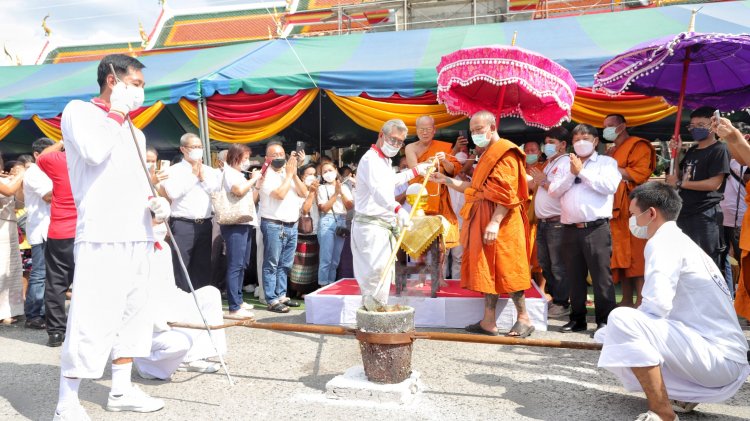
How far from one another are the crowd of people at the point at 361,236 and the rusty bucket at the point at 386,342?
0.23 metres

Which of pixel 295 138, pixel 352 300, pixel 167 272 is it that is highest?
pixel 295 138

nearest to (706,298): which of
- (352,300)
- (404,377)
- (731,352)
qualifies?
(731,352)

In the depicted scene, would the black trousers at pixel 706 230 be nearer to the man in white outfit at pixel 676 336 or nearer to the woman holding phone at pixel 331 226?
the man in white outfit at pixel 676 336

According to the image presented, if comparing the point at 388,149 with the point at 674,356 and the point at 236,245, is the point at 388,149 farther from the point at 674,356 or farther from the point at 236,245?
the point at 674,356

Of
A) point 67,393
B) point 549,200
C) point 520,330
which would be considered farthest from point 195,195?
point 549,200

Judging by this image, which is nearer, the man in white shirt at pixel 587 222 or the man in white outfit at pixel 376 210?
the man in white outfit at pixel 376 210

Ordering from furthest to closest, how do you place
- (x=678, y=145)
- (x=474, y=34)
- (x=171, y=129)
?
(x=171, y=129) → (x=474, y=34) → (x=678, y=145)

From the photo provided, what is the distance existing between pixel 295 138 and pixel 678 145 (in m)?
6.98

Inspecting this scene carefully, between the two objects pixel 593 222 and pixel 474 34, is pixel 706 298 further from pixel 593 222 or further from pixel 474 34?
pixel 474 34

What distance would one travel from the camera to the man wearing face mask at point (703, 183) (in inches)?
168

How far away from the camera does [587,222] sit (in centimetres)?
448

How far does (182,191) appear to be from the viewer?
473 centimetres

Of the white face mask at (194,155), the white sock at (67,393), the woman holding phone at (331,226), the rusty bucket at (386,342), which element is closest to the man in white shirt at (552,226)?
the woman holding phone at (331,226)

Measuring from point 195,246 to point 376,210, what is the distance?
188 cm
